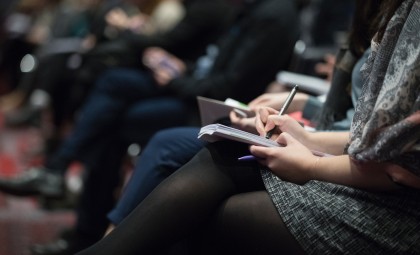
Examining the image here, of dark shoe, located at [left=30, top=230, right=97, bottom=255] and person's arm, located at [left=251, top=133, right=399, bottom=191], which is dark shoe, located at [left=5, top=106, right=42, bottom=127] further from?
person's arm, located at [left=251, top=133, right=399, bottom=191]

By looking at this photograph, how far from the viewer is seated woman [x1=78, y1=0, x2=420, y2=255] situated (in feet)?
4.03

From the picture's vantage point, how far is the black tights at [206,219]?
1.33m

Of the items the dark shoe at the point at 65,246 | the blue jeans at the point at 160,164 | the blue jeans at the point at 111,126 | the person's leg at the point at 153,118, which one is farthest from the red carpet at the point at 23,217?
the blue jeans at the point at 160,164

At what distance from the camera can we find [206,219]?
138cm

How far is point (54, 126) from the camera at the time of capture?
13.9 ft

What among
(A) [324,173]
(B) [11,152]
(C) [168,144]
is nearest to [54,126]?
(B) [11,152]

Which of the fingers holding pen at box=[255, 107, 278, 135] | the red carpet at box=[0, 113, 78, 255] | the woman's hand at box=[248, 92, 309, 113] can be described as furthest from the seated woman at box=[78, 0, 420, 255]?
the red carpet at box=[0, 113, 78, 255]

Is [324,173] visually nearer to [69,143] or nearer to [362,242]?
[362,242]

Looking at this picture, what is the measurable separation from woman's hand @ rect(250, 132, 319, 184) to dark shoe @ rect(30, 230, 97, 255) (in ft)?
4.41

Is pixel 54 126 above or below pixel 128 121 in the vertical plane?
below

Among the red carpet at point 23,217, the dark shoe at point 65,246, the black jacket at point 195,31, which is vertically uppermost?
the black jacket at point 195,31

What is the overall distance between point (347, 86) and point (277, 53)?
77cm

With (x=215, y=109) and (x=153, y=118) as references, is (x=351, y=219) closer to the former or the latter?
(x=215, y=109)

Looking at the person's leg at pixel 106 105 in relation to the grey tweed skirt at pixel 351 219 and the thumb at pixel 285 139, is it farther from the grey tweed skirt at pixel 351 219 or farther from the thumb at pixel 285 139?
the grey tweed skirt at pixel 351 219
